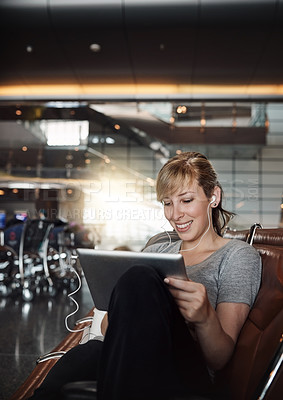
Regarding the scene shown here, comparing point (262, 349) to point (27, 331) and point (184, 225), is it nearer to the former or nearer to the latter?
point (184, 225)

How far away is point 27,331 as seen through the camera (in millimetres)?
3855

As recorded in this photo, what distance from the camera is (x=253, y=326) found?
1214 millimetres

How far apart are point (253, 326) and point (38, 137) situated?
777 centimetres

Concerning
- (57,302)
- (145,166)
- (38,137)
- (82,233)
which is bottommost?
(57,302)

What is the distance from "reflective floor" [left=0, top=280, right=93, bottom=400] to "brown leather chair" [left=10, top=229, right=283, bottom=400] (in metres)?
1.53

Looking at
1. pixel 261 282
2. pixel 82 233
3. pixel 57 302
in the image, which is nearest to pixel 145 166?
pixel 82 233

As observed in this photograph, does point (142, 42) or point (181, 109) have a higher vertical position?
point (142, 42)

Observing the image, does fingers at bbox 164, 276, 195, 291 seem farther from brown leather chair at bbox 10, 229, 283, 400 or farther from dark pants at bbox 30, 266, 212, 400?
brown leather chair at bbox 10, 229, 283, 400

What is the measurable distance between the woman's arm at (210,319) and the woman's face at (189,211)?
1.08ft

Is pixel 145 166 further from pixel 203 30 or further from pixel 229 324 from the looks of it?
pixel 229 324

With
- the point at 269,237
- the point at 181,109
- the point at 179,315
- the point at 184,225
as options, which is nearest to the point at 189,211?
the point at 184,225

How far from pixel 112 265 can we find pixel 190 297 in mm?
214

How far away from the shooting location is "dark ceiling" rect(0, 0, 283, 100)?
5355 millimetres

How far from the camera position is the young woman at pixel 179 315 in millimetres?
921
